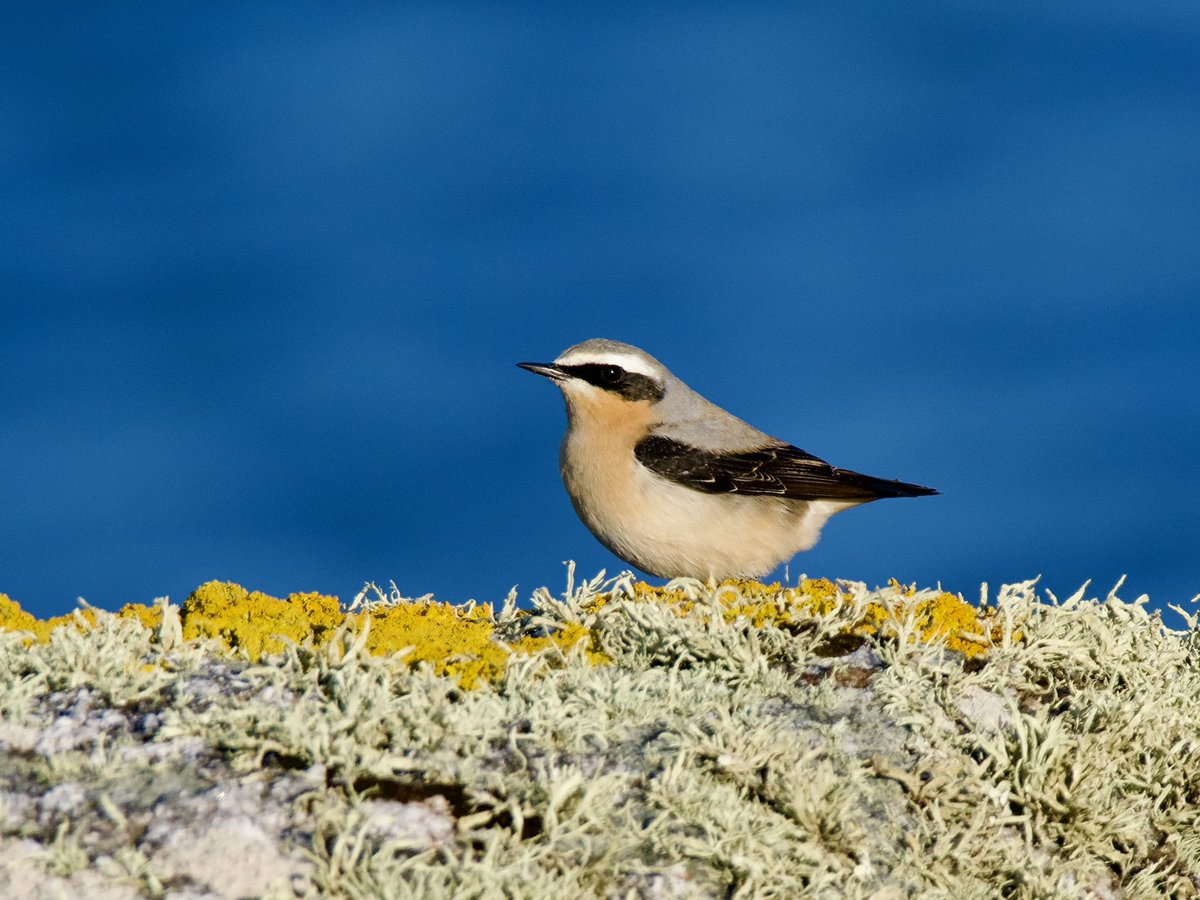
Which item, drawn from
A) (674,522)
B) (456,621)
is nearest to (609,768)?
(456,621)

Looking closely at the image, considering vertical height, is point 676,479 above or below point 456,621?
above

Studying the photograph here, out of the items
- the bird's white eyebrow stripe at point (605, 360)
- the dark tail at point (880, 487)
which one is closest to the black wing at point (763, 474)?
the dark tail at point (880, 487)

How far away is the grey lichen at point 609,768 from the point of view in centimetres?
315

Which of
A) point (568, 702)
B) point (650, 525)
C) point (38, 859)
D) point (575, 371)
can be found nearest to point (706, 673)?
point (568, 702)

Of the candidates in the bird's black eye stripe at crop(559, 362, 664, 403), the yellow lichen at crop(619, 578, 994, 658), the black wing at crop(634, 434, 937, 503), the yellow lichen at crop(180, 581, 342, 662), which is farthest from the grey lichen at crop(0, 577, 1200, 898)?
the bird's black eye stripe at crop(559, 362, 664, 403)

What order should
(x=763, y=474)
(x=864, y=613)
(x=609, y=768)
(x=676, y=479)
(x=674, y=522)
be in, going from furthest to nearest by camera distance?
(x=763, y=474) < (x=676, y=479) < (x=674, y=522) < (x=864, y=613) < (x=609, y=768)

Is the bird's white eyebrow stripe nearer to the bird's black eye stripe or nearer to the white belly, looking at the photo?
the bird's black eye stripe

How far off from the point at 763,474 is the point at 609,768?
5.68 metres

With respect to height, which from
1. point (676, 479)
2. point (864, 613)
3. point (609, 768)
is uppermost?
point (676, 479)

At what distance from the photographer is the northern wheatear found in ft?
27.9

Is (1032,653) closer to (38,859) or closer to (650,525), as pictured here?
(38,859)

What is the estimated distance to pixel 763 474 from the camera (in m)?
9.06

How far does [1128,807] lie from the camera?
4.15 meters

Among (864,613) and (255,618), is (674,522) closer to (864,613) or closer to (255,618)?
(864,613)
